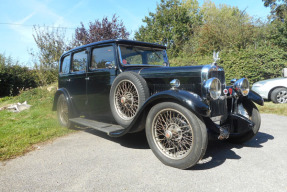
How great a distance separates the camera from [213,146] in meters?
3.38

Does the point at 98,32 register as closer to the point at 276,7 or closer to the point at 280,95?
the point at 280,95

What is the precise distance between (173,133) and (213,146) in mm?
1093

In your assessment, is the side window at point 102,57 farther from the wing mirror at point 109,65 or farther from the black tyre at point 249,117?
the black tyre at point 249,117

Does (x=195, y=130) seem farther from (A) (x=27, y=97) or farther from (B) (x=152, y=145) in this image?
(A) (x=27, y=97)

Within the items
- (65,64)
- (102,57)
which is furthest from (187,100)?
(65,64)

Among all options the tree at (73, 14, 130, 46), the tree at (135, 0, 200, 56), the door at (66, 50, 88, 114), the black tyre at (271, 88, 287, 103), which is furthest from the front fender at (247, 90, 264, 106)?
the tree at (135, 0, 200, 56)

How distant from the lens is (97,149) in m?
3.41

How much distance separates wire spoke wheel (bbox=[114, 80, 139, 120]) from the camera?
10.7 feet

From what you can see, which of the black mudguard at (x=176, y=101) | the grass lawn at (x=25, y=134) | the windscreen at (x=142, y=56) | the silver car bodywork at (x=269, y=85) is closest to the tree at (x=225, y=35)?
the silver car bodywork at (x=269, y=85)

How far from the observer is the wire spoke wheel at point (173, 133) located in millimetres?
2584

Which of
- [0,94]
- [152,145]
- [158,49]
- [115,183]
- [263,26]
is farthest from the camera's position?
[263,26]

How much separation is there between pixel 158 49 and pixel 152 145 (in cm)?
234

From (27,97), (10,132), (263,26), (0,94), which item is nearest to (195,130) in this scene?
(10,132)

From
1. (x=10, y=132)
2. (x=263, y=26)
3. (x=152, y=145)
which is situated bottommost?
(x=10, y=132)
